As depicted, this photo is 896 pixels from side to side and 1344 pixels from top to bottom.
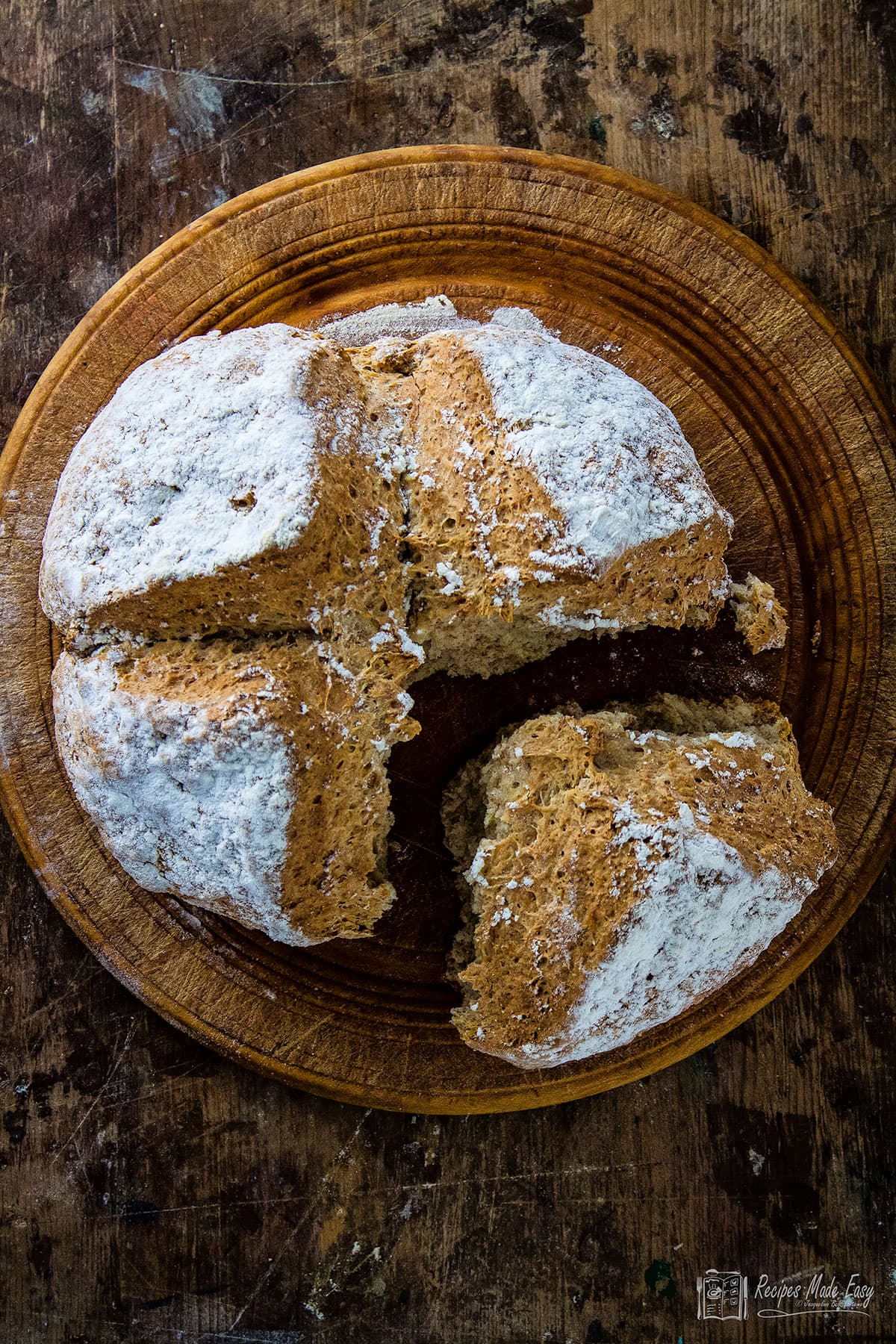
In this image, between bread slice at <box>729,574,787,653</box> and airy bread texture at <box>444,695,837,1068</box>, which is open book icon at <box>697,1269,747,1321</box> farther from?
bread slice at <box>729,574,787,653</box>

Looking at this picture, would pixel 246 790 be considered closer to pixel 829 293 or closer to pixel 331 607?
pixel 331 607

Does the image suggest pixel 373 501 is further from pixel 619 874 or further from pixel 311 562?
pixel 619 874

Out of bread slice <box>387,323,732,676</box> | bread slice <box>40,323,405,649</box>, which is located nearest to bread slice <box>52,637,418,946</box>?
bread slice <box>40,323,405,649</box>

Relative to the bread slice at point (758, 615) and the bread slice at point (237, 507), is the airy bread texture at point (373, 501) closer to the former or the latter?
the bread slice at point (237, 507)

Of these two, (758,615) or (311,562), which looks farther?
(758,615)

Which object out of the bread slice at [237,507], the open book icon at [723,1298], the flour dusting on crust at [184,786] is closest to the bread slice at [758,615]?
the bread slice at [237,507]

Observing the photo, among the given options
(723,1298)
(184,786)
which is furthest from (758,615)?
(723,1298)
